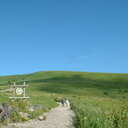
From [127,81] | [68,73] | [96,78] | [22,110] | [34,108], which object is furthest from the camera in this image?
[68,73]

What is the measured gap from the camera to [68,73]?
17925cm

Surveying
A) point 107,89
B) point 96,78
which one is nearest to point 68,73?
point 96,78

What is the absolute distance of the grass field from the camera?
17.2 metres

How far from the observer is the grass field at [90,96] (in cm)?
1720

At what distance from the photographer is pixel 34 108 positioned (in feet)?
112

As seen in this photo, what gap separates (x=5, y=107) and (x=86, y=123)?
34.7ft

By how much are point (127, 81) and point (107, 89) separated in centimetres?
2761

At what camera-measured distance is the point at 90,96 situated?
9500 centimetres

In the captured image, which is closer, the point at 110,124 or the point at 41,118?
the point at 110,124

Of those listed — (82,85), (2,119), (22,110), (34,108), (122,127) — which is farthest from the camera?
(82,85)

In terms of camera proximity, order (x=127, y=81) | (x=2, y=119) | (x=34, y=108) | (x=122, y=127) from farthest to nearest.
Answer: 1. (x=127, y=81)
2. (x=34, y=108)
3. (x=2, y=119)
4. (x=122, y=127)

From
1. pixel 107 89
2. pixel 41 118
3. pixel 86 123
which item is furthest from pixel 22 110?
pixel 107 89

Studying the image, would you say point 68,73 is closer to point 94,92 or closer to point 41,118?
point 94,92

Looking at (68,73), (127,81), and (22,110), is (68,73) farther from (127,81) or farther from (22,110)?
(22,110)
